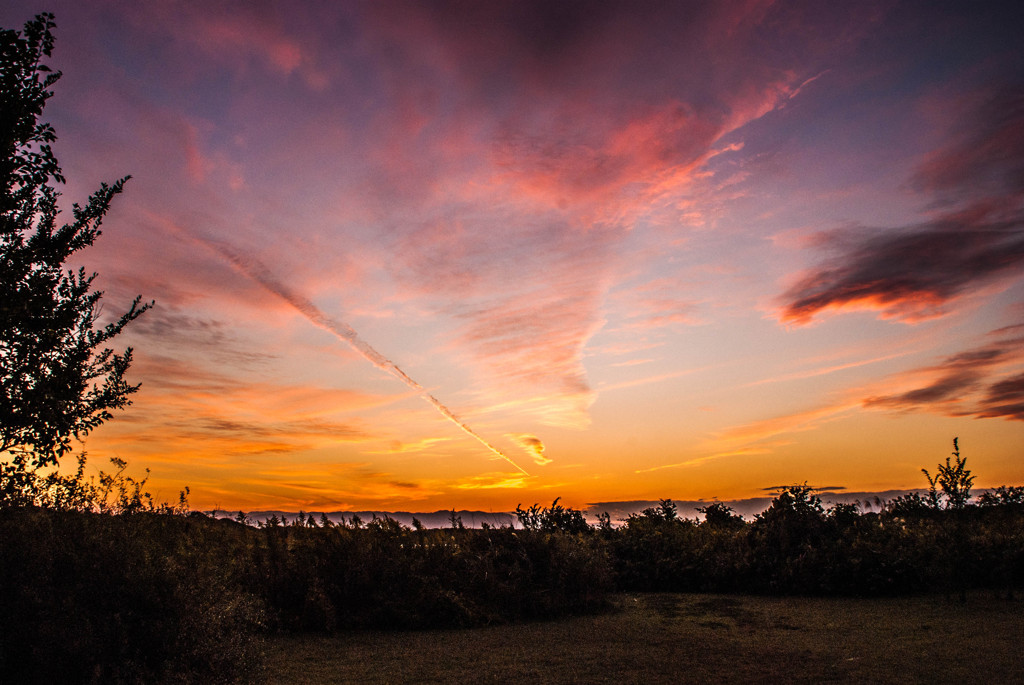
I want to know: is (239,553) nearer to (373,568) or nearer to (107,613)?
(373,568)

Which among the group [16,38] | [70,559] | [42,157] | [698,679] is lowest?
[698,679]

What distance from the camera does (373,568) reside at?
916 cm

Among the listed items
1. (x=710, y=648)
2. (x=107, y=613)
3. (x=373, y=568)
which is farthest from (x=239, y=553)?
(x=710, y=648)

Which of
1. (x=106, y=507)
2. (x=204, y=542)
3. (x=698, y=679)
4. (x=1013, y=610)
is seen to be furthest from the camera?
(x=204, y=542)

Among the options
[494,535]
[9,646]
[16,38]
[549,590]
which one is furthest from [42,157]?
[549,590]

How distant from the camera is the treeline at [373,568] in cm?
516

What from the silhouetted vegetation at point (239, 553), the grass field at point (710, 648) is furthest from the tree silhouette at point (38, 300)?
the grass field at point (710, 648)

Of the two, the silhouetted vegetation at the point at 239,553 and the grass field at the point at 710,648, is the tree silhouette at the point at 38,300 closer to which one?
the silhouetted vegetation at the point at 239,553

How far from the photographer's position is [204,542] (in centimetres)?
1016

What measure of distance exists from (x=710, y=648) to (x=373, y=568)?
4.78 meters

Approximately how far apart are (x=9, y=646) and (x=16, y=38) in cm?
648

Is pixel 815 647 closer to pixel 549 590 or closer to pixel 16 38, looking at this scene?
pixel 549 590

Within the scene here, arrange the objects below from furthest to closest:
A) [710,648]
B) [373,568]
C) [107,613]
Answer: [373,568]
[710,648]
[107,613]

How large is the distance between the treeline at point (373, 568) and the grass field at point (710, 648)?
1.82 ft
